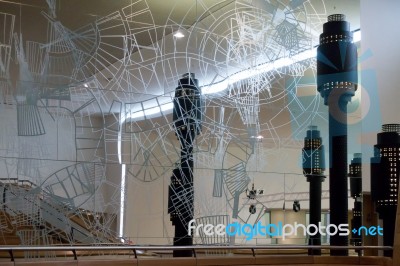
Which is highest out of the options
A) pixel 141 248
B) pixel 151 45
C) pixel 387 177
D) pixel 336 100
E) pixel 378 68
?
pixel 378 68

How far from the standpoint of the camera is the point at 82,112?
7566 mm

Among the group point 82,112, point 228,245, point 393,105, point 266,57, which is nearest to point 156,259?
point 228,245

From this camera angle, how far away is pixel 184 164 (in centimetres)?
808

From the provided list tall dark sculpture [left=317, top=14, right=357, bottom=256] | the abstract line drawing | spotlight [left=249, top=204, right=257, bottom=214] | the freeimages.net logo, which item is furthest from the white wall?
spotlight [left=249, top=204, right=257, bottom=214]

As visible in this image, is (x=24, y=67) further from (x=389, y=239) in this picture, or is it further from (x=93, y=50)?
(x=389, y=239)

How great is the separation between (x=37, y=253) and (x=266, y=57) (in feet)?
12.3

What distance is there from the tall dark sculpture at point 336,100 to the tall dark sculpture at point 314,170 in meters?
0.20

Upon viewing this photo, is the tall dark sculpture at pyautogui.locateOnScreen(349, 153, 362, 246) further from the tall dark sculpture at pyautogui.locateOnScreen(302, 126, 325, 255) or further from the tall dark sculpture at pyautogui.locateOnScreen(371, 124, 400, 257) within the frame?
the tall dark sculpture at pyautogui.locateOnScreen(302, 126, 325, 255)

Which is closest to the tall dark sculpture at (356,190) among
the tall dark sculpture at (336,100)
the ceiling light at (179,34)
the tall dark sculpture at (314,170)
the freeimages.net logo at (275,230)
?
the freeimages.net logo at (275,230)

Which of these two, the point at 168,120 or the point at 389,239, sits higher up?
the point at 168,120

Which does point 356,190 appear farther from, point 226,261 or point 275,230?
point 226,261

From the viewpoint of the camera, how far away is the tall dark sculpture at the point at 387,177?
962 centimetres

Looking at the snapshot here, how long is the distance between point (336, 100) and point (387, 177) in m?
1.35

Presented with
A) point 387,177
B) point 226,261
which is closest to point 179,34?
point 226,261
